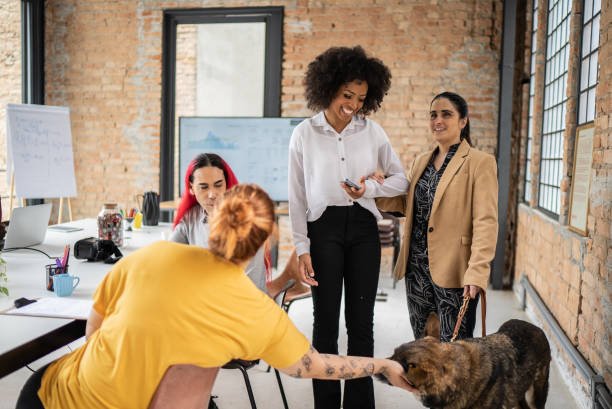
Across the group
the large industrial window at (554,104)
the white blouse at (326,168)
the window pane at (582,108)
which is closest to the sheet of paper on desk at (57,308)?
the white blouse at (326,168)

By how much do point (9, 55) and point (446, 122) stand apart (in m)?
5.79

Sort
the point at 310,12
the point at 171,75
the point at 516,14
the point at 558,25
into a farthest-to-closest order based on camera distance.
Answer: the point at 171,75 → the point at 310,12 → the point at 516,14 → the point at 558,25

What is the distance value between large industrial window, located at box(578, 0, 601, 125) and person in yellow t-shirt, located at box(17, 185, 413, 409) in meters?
2.55

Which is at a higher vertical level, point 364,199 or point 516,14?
point 516,14

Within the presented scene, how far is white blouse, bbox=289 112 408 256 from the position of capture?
2.21 m

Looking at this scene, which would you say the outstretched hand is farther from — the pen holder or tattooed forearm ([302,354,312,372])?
the pen holder

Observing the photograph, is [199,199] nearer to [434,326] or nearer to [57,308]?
[57,308]

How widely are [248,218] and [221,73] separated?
6559 millimetres

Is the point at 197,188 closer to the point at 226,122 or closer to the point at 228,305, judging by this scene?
the point at 228,305

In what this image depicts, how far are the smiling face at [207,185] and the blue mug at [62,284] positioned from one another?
602mm

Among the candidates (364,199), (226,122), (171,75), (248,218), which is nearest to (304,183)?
(364,199)

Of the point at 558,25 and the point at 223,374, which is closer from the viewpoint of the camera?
the point at 223,374

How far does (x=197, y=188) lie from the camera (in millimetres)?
2332

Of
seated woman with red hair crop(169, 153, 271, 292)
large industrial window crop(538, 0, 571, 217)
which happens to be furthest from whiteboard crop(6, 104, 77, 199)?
large industrial window crop(538, 0, 571, 217)
